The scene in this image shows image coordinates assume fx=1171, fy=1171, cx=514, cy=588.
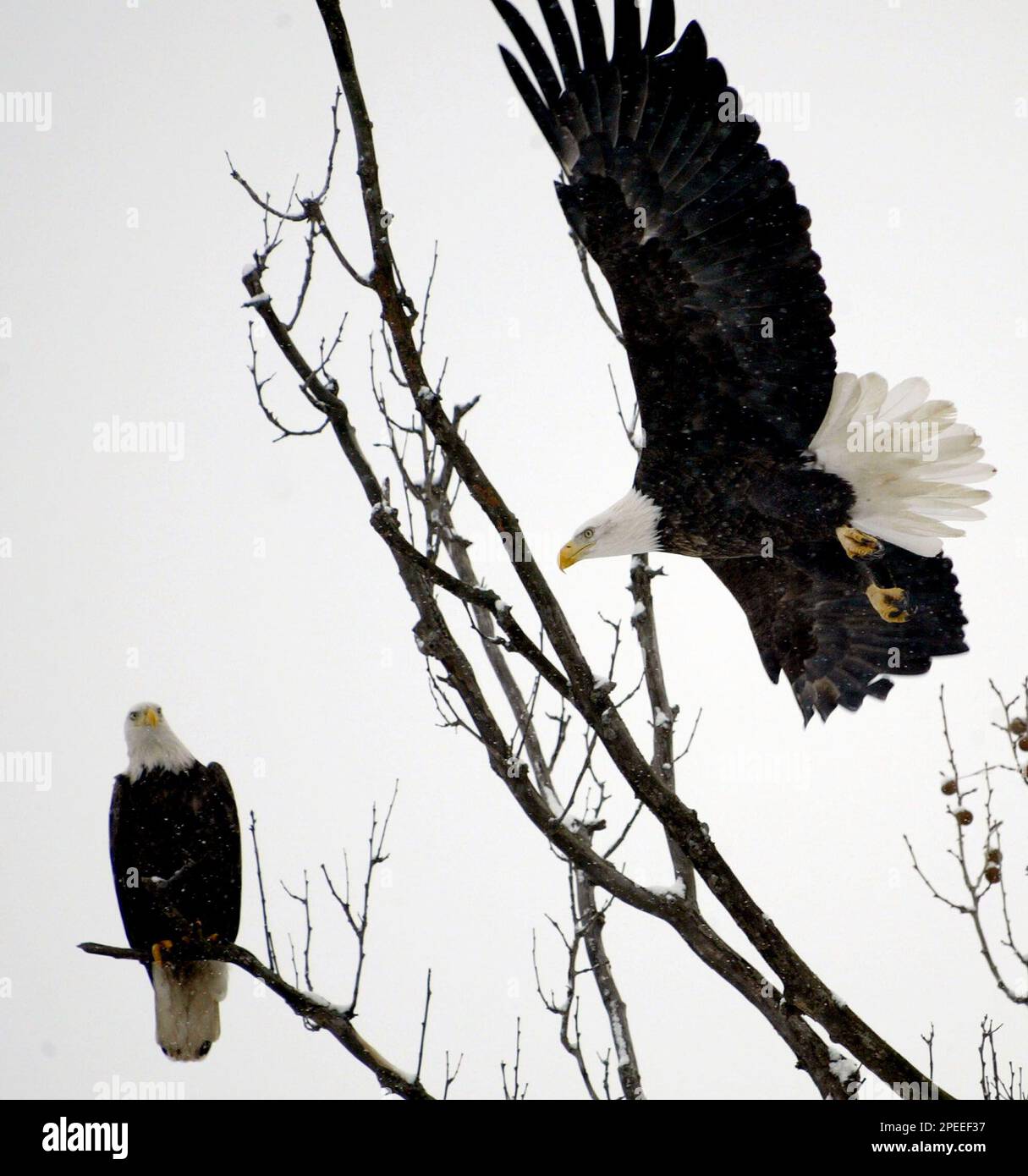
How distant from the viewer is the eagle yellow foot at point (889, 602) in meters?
5.39

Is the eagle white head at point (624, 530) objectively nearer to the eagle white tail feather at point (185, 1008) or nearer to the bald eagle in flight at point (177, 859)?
the bald eagle in flight at point (177, 859)

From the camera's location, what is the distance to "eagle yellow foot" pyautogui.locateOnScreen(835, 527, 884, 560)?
207 inches

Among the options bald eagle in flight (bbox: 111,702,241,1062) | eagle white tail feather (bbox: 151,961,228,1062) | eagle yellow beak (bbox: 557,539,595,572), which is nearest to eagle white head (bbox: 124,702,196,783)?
bald eagle in flight (bbox: 111,702,241,1062)

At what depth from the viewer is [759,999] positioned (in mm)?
3078

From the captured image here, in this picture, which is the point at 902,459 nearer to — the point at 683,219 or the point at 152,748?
the point at 683,219

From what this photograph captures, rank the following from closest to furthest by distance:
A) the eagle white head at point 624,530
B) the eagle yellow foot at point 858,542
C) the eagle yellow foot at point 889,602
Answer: the eagle white head at point 624,530
the eagle yellow foot at point 858,542
the eagle yellow foot at point 889,602

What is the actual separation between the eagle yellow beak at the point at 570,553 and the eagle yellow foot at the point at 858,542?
1.25m

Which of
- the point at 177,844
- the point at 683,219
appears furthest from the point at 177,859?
the point at 683,219

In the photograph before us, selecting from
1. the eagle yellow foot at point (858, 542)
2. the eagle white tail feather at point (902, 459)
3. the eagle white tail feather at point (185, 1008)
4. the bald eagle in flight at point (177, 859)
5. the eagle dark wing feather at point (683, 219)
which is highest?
the eagle dark wing feather at point (683, 219)

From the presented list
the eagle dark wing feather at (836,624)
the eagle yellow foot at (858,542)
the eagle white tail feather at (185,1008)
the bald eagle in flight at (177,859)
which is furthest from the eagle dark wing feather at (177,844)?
the eagle yellow foot at (858,542)

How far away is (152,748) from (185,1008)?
120 centimetres

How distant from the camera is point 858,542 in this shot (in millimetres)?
5262
